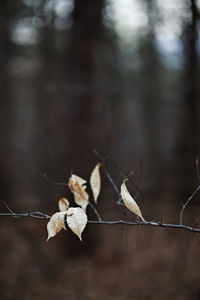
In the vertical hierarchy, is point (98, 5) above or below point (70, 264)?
above

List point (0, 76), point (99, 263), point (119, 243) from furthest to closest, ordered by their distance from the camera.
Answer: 1. point (0, 76)
2. point (119, 243)
3. point (99, 263)

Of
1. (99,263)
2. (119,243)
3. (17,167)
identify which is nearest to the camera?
(99,263)

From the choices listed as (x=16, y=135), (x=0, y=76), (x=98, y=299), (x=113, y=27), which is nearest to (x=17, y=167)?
(x=16, y=135)

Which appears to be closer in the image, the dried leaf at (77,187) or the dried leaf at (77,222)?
the dried leaf at (77,222)

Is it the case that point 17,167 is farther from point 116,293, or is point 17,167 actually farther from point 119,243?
point 116,293

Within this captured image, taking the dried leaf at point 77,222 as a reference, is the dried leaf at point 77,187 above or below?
above

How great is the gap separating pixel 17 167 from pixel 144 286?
777 cm

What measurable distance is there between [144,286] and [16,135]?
8351mm

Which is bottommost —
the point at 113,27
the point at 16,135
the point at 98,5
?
the point at 16,135

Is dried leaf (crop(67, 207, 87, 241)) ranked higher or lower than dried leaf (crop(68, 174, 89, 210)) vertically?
lower

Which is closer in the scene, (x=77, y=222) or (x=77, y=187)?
(x=77, y=222)

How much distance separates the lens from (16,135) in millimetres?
10305

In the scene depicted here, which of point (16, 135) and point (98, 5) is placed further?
point (16, 135)

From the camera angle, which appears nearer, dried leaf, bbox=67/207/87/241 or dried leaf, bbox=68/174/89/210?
dried leaf, bbox=67/207/87/241
